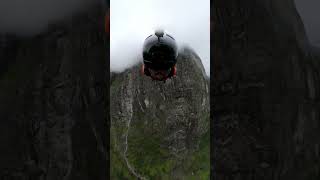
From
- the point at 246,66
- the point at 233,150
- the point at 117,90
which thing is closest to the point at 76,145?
the point at 233,150

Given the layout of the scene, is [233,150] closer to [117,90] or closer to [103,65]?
[103,65]

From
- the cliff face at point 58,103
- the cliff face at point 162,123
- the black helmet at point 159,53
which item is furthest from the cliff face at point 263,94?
the cliff face at point 162,123

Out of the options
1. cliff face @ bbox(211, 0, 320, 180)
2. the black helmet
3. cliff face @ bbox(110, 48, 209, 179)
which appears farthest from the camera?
cliff face @ bbox(110, 48, 209, 179)

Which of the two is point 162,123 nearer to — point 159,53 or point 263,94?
point 159,53

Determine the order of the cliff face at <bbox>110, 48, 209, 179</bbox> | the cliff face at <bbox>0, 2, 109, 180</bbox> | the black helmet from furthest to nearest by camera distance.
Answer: the cliff face at <bbox>110, 48, 209, 179</bbox> < the black helmet < the cliff face at <bbox>0, 2, 109, 180</bbox>

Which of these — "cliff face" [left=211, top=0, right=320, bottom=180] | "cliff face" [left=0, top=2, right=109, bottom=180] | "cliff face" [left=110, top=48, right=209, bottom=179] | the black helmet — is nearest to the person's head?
the black helmet

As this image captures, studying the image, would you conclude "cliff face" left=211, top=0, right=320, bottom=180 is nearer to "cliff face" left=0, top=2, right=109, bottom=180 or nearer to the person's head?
the person's head
